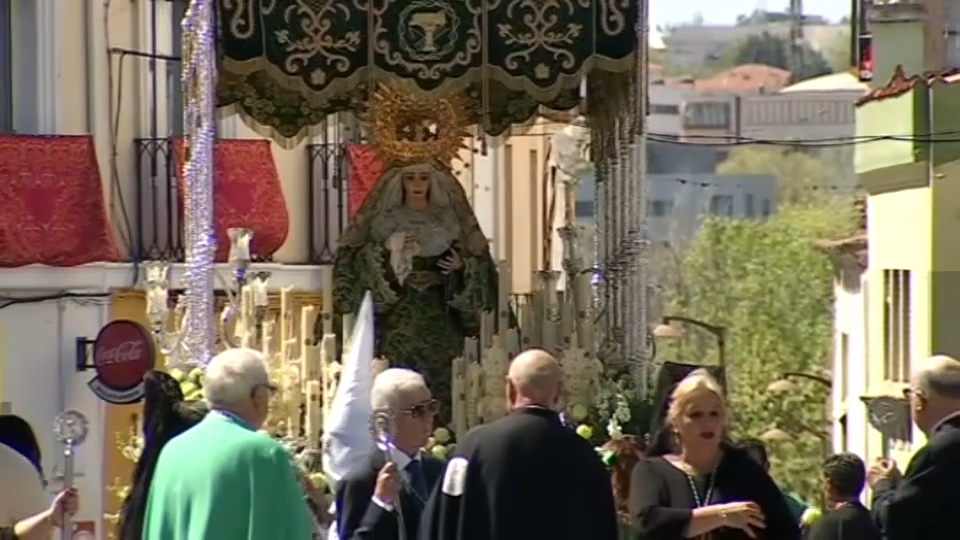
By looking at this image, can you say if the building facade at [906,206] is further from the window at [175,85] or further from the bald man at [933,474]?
the bald man at [933,474]

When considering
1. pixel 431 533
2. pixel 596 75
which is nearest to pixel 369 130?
pixel 596 75

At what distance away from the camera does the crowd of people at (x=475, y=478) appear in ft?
32.9

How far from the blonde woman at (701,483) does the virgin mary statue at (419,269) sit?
22.8ft

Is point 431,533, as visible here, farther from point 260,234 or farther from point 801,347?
point 801,347

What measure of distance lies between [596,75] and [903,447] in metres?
9.84

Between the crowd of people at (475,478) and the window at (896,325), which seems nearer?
the crowd of people at (475,478)

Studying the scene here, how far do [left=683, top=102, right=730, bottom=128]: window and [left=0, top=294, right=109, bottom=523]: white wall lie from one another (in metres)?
84.1

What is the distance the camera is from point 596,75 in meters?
18.5

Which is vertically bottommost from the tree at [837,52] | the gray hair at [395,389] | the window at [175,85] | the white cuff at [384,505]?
the white cuff at [384,505]

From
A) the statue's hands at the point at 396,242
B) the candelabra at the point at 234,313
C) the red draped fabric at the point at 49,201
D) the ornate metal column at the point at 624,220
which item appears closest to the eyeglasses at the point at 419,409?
the candelabra at the point at 234,313

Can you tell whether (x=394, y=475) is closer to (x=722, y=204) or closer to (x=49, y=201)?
(x=49, y=201)

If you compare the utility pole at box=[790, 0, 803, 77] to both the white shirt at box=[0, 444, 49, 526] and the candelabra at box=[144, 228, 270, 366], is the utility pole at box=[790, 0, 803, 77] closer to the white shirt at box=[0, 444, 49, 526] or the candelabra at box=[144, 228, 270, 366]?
the candelabra at box=[144, 228, 270, 366]

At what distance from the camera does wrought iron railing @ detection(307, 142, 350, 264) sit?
27.2 metres

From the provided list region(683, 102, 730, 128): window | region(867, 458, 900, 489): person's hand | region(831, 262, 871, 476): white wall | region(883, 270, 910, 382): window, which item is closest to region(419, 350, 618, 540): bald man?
region(867, 458, 900, 489): person's hand
